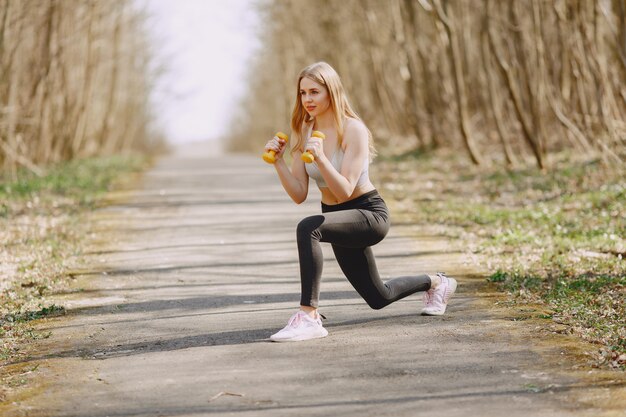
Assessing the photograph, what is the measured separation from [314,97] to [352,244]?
3.48 feet

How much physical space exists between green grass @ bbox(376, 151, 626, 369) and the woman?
1663 mm

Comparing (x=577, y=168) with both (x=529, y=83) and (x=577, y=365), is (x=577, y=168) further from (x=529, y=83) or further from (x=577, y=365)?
(x=577, y=365)

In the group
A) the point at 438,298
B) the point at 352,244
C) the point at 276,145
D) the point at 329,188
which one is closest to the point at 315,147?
the point at 276,145

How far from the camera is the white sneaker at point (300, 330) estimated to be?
22.7ft

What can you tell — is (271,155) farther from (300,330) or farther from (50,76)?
(50,76)

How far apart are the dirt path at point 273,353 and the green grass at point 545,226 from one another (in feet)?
1.49

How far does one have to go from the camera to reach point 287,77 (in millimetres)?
45719

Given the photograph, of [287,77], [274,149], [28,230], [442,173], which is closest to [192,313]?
[274,149]

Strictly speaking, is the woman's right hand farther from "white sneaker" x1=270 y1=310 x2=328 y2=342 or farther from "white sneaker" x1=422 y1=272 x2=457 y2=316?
"white sneaker" x1=422 y1=272 x2=457 y2=316

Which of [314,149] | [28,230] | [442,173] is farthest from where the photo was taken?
[442,173]

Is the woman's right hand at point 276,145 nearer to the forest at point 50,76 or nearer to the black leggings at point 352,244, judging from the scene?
the black leggings at point 352,244

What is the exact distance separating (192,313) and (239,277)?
1.78 meters

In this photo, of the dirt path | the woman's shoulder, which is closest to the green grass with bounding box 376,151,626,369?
the dirt path

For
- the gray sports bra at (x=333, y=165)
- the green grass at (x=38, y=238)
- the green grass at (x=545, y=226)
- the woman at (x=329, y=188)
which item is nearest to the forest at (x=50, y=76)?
the green grass at (x=38, y=238)
